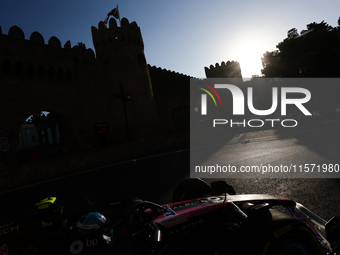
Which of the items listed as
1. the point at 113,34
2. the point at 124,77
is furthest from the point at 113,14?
the point at 124,77

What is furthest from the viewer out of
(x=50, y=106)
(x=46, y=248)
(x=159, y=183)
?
(x=50, y=106)

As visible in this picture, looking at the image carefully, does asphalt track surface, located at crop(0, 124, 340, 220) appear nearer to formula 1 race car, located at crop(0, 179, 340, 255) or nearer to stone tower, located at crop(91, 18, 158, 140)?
formula 1 race car, located at crop(0, 179, 340, 255)

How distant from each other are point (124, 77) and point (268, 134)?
16218 millimetres

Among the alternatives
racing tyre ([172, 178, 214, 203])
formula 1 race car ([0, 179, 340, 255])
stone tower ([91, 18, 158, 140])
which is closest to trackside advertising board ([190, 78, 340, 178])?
racing tyre ([172, 178, 214, 203])

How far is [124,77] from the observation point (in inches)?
930

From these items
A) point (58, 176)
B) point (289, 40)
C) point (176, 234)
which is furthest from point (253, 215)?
point (289, 40)

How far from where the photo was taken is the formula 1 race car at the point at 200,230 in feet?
6.78

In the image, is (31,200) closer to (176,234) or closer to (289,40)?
(176,234)

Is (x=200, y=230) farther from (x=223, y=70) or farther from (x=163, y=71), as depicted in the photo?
(x=223, y=70)

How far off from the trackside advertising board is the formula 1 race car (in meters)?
4.36

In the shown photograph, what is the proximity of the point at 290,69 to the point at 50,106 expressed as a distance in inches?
1482

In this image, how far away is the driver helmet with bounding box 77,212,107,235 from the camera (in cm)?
216

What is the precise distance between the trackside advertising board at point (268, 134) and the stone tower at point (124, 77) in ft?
24.5

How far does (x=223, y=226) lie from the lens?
2689 millimetres
